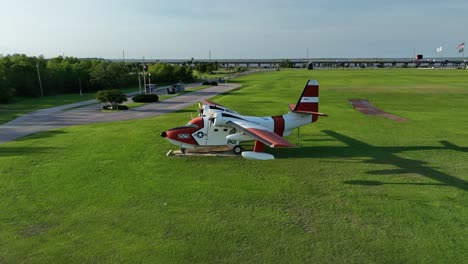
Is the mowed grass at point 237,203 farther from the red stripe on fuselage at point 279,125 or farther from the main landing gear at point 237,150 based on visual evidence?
the red stripe on fuselage at point 279,125

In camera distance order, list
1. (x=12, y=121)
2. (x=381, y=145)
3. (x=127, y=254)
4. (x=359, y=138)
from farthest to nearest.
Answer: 1. (x=12, y=121)
2. (x=359, y=138)
3. (x=381, y=145)
4. (x=127, y=254)

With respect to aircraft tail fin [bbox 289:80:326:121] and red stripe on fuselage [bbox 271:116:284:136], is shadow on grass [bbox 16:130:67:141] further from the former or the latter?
aircraft tail fin [bbox 289:80:326:121]

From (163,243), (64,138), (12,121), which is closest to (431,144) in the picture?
(163,243)

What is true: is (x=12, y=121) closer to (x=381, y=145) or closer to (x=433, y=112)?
(x=381, y=145)

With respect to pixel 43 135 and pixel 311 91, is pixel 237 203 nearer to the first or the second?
pixel 311 91

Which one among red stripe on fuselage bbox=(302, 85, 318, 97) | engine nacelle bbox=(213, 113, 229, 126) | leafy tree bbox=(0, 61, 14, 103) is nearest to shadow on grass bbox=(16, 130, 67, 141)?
engine nacelle bbox=(213, 113, 229, 126)

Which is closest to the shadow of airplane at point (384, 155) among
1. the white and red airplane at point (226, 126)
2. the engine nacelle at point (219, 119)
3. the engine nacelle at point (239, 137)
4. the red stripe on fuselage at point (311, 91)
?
the white and red airplane at point (226, 126)

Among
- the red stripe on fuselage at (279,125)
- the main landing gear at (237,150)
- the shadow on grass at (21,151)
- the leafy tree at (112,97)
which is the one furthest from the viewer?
the leafy tree at (112,97)
